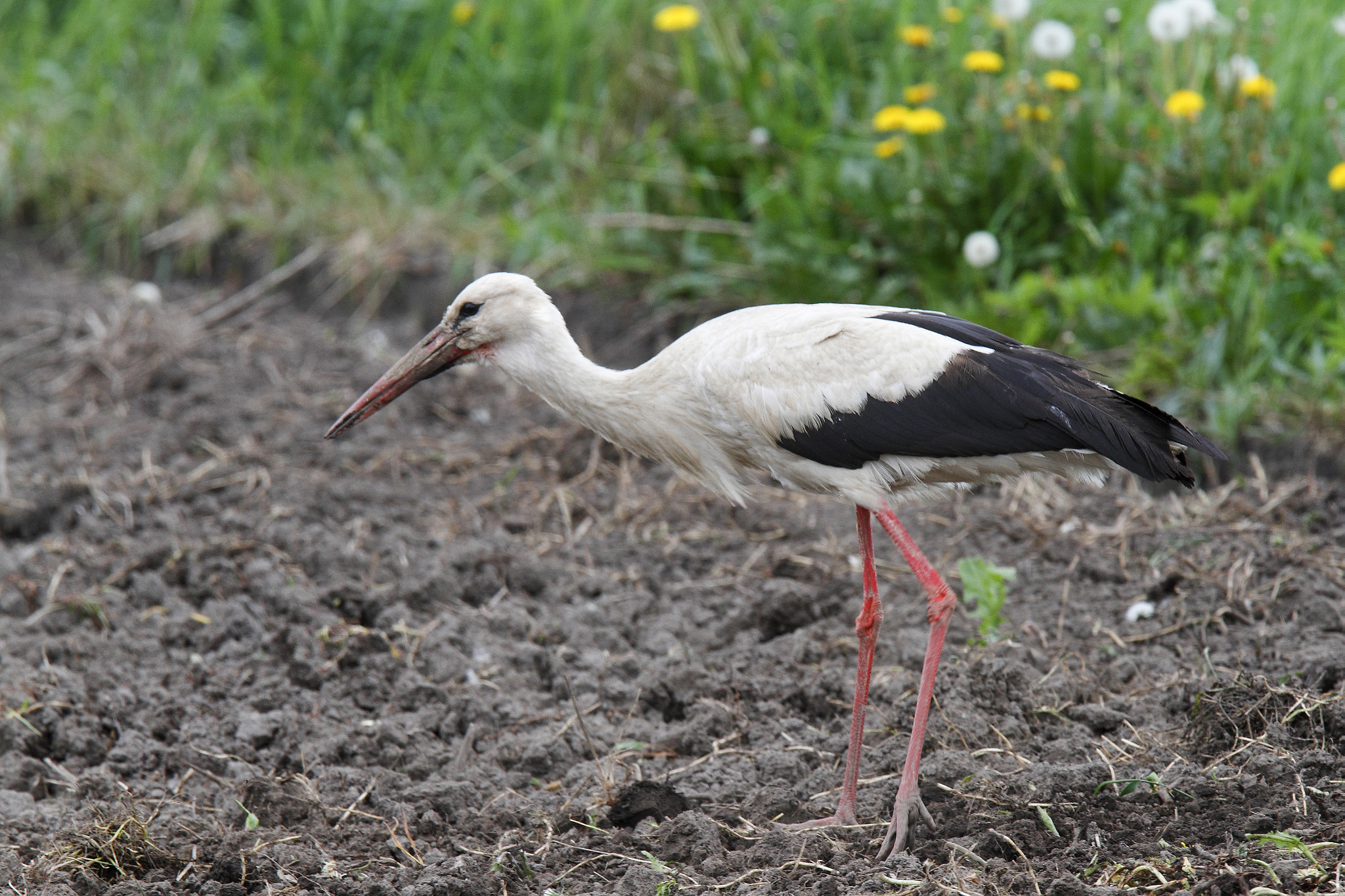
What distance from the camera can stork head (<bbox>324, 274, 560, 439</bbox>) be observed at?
3.34m

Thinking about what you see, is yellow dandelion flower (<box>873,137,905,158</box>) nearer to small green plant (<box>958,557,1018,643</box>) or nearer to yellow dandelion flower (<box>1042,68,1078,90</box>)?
yellow dandelion flower (<box>1042,68,1078,90</box>)

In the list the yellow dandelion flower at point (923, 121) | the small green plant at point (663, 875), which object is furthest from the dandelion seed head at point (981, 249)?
the small green plant at point (663, 875)

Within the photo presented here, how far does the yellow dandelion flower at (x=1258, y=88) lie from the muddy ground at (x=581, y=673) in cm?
158

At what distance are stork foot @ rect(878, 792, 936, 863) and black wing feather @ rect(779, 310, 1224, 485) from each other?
0.80m

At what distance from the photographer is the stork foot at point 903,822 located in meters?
2.78

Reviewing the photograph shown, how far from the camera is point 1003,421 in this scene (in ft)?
9.80

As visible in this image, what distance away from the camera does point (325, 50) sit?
7590 mm

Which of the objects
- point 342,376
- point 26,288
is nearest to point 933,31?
point 342,376

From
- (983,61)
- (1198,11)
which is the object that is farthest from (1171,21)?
(983,61)

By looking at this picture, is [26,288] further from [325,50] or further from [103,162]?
[325,50]

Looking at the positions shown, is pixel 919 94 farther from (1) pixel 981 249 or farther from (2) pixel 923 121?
(1) pixel 981 249

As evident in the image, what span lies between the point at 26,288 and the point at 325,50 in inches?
85.5

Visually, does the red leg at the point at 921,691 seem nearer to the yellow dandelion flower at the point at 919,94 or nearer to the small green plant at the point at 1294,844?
the small green plant at the point at 1294,844

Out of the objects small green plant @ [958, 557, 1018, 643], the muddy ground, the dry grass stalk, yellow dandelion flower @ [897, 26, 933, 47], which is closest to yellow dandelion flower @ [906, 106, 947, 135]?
yellow dandelion flower @ [897, 26, 933, 47]
